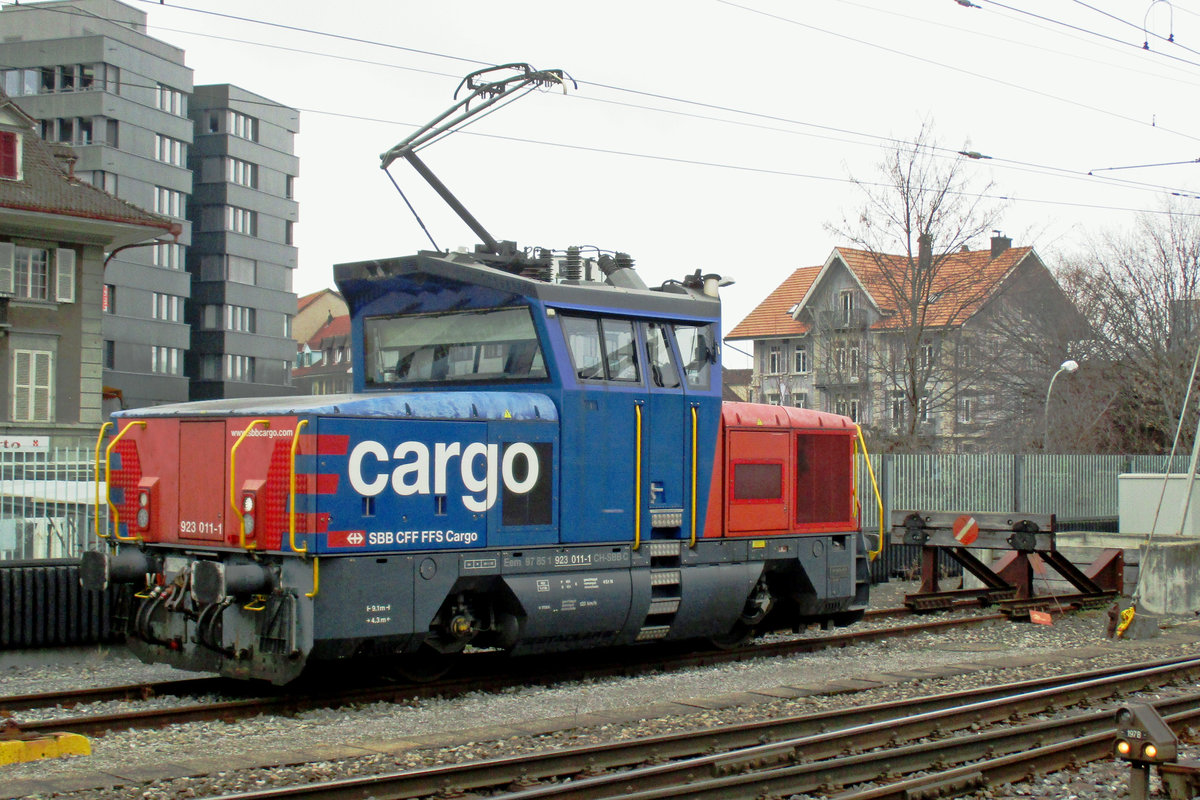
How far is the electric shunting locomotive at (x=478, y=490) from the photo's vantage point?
8.98 metres

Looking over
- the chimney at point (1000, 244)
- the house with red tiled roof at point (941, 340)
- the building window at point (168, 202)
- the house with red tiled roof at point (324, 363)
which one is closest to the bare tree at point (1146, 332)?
the house with red tiled roof at point (941, 340)

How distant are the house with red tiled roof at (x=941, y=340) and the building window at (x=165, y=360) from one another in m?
29.3

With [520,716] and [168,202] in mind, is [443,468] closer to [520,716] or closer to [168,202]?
[520,716]

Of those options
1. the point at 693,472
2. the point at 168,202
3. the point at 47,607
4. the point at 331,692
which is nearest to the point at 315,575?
the point at 331,692

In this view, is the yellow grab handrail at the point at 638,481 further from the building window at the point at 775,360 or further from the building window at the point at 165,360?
the building window at the point at 775,360

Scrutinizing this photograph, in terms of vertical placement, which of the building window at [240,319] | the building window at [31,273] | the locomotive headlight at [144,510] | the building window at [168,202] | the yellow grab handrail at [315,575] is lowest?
the yellow grab handrail at [315,575]

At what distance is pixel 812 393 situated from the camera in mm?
58312

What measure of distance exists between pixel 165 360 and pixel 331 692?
48283mm

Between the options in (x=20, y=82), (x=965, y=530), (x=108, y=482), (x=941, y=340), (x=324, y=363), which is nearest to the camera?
(x=108, y=482)

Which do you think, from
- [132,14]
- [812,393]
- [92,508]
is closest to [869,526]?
[92,508]

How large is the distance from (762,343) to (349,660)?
172 ft

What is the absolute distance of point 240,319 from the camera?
196ft

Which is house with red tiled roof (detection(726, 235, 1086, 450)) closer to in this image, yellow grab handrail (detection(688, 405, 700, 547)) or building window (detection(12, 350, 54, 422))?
yellow grab handrail (detection(688, 405, 700, 547))

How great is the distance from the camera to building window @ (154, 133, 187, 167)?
173ft
